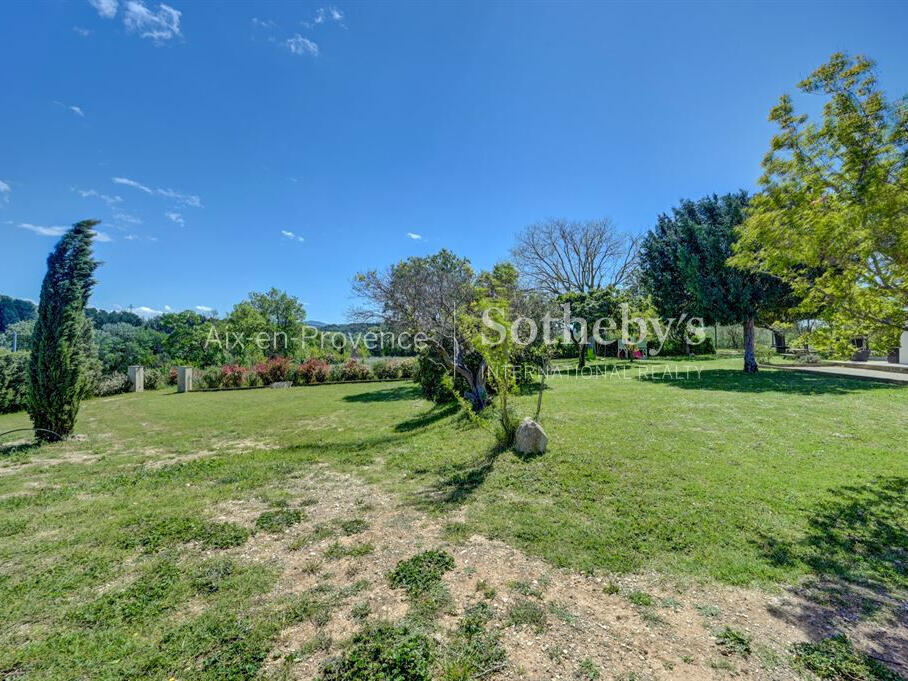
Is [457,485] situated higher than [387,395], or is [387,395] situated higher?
[387,395]

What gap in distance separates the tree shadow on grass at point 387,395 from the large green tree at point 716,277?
39.9 ft

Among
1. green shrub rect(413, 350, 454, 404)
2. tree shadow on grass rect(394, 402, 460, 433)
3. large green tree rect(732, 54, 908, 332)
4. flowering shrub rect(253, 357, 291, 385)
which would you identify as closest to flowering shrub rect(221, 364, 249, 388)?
flowering shrub rect(253, 357, 291, 385)

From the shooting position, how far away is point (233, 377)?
62.3 ft

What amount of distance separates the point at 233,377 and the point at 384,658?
20058 mm

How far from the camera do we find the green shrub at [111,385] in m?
17.0

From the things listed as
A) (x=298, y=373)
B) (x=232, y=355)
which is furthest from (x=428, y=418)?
(x=232, y=355)

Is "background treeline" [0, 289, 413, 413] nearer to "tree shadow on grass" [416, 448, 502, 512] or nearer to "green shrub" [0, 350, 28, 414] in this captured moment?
"green shrub" [0, 350, 28, 414]

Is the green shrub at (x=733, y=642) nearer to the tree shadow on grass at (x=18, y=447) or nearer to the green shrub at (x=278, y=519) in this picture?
the green shrub at (x=278, y=519)

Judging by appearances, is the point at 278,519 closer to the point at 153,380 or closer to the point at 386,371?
the point at 386,371

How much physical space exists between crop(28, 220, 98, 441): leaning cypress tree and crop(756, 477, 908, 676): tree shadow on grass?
1161 centimetres

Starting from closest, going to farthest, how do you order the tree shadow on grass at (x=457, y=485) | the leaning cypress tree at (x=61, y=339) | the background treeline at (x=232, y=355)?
the tree shadow on grass at (x=457, y=485), the leaning cypress tree at (x=61, y=339), the background treeline at (x=232, y=355)

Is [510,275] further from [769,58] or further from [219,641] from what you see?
[219,641]

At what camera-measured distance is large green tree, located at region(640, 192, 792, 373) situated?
46.3ft

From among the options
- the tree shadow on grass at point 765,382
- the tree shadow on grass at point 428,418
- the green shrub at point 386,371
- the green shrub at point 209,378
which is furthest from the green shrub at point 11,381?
the tree shadow on grass at point 765,382
